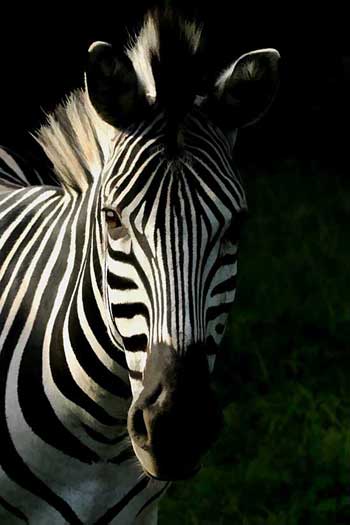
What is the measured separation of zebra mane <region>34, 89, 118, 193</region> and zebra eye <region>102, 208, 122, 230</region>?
0.30m

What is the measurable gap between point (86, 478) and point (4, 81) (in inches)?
291

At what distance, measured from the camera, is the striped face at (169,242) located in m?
3.07

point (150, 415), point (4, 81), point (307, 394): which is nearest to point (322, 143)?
point (4, 81)

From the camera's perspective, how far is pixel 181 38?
10.9 ft

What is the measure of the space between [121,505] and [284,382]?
2996mm

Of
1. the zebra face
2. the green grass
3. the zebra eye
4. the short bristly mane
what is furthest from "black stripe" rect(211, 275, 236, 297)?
the green grass

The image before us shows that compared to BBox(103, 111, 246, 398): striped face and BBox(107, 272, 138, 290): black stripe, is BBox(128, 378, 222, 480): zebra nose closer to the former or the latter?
BBox(103, 111, 246, 398): striped face

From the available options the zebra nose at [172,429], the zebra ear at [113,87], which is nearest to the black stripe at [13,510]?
the zebra nose at [172,429]

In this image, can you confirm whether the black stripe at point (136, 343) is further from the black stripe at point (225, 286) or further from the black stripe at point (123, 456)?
the black stripe at point (123, 456)

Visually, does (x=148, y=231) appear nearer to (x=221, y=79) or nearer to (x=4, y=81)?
(x=221, y=79)

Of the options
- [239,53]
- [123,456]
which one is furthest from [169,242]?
[239,53]

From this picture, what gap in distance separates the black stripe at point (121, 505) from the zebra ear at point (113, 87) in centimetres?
104

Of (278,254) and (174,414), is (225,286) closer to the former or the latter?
(174,414)

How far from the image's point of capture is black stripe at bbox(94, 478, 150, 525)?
11.9 feet
